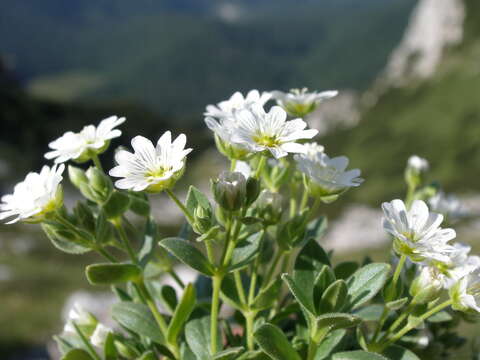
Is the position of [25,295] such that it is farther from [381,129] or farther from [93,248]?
[381,129]

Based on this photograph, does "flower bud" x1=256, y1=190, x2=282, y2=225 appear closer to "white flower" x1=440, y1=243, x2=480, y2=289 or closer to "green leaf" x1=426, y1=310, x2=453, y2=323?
"white flower" x1=440, y1=243, x2=480, y2=289

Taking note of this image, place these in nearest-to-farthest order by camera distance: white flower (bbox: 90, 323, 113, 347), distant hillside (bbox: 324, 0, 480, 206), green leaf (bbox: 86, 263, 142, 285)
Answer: green leaf (bbox: 86, 263, 142, 285)
white flower (bbox: 90, 323, 113, 347)
distant hillside (bbox: 324, 0, 480, 206)

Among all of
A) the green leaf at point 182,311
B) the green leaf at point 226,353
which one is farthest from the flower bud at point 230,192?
the green leaf at point 226,353

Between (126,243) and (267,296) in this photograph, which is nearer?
(267,296)

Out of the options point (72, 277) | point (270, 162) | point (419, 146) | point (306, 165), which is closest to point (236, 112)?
point (306, 165)

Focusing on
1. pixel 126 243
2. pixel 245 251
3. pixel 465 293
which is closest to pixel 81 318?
pixel 126 243

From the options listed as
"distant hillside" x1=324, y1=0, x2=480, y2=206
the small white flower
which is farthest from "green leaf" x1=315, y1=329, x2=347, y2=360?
"distant hillside" x1=324, y1=0, x2=480, y2=206

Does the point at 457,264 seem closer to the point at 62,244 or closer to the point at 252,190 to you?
the point at 252,190
